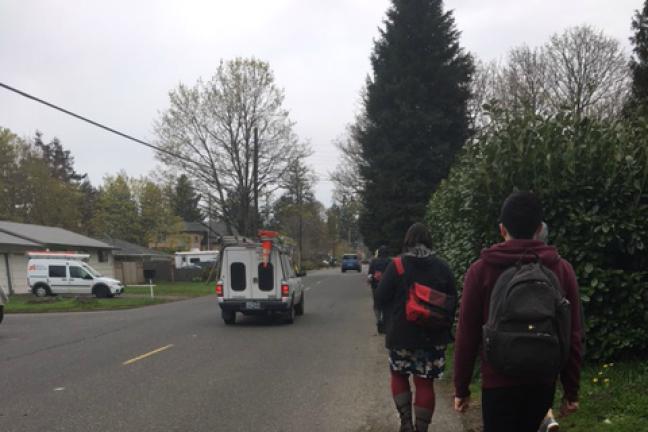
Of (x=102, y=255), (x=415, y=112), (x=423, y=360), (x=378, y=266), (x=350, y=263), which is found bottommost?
→ (x=350, y=263)

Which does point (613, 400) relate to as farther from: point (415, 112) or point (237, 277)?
point (415, 112)

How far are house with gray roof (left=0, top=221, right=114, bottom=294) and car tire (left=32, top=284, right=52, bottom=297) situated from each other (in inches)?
104

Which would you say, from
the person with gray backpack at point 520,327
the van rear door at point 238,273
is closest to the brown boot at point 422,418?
the person with gray backpack at point 520,327

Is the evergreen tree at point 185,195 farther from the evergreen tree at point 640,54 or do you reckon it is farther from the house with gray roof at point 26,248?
the evergreen tree at point 640,54

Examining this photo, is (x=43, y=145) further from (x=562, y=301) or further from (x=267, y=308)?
(x=562, y=301)

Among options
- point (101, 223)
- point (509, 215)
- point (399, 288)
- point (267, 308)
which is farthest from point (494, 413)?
point (101, 223)

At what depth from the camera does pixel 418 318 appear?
464 cm

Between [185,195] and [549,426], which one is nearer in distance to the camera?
[549,426]

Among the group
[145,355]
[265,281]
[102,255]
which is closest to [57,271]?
[102,255]

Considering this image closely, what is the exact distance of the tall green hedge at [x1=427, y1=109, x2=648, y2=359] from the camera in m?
6.36

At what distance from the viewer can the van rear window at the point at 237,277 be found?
14930mm

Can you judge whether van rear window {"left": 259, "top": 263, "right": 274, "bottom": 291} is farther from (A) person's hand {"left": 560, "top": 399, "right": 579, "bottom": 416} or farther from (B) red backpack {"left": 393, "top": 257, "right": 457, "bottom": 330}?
(A) person's hand {"left": 560, "top": 399, "right": 579, "bottom": 416}

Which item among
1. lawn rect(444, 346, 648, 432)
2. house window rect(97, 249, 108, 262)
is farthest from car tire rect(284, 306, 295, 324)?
house window rect(97, 249, 108, 262)

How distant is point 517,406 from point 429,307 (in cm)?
173
